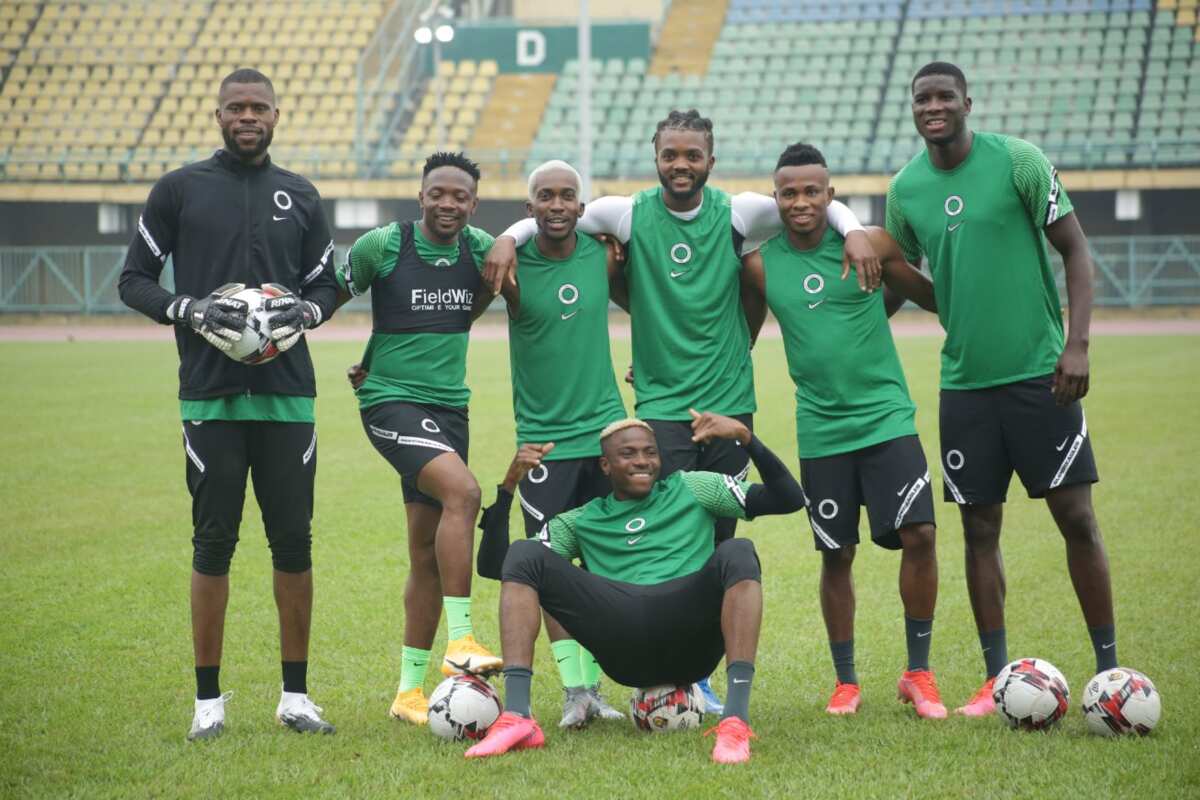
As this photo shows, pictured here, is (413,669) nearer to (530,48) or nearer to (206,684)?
(206,684)

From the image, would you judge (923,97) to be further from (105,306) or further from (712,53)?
(712,53)

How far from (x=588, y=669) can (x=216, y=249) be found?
2.23m

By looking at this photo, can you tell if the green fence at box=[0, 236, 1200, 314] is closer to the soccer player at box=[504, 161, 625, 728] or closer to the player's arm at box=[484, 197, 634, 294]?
the player's arm at box=[484, 197, 634, 294]

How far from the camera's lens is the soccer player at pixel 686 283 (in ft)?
19.4

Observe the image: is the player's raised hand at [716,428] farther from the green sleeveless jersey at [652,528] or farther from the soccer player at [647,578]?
the green sleeveless jersey at [652,528]

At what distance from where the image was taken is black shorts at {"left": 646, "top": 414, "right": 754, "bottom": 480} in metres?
5.93

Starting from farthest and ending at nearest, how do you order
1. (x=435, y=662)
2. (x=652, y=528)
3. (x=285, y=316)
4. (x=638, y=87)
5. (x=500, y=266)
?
(x=638, y=87) → (x=435, y=662) → (x=500, y=266) → (x=652, y=528) → (x=285, y=316)

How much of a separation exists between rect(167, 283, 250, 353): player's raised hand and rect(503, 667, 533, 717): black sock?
158 cm

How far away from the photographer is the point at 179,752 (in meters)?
5.32

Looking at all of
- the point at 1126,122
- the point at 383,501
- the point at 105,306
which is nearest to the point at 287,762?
the point at 383,501

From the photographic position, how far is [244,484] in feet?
18.6

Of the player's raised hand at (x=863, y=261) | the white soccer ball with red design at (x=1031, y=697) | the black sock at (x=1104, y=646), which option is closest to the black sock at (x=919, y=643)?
the white soccer ball with red design at (x=1031, y=697)

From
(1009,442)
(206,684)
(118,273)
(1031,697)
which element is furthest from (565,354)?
(118,273)

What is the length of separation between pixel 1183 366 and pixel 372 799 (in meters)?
18.8
